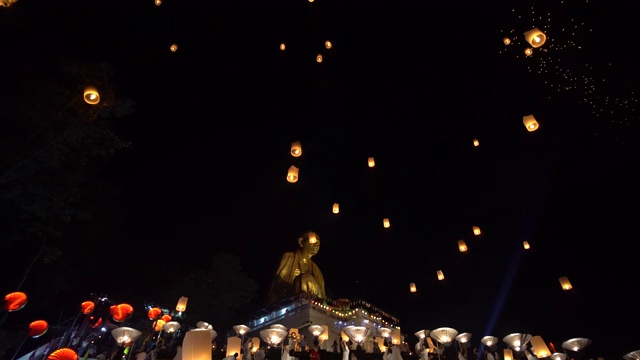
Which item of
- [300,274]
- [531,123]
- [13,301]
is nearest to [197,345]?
[13,301]

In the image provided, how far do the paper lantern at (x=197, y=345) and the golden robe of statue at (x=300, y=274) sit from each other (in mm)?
16906

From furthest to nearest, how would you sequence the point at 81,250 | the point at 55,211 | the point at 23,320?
1. the point at 81,250
2. the point at 23,320
3. the point at 55,211

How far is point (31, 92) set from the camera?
35.0 ft

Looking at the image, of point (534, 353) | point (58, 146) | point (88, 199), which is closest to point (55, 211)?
point (58, 146)

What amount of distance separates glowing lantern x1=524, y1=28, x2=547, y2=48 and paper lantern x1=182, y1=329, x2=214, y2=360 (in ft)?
31.1

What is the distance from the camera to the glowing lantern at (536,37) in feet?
28.5

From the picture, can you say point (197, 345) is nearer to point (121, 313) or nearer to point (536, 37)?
point (121, 313)

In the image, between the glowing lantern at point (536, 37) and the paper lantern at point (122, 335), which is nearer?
the glowing lantern at point (536, 37)

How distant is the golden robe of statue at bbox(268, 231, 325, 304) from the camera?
2398 centimetres

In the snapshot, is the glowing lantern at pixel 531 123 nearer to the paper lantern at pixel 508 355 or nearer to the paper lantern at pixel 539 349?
the paper lantern at pixel 539 349

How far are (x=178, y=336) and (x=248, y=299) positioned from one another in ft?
16.1

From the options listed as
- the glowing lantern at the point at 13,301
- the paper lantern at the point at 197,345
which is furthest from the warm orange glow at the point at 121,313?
the paper lantern at the point at 197,345

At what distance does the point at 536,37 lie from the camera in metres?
8.76

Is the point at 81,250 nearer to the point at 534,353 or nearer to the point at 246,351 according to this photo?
the point at 246,351
